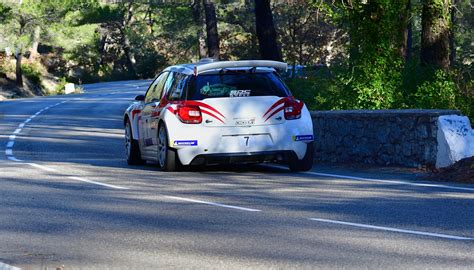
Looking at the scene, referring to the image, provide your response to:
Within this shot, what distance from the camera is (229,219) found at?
1028cm

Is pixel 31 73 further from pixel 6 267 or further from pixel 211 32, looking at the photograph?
pixel 6 267

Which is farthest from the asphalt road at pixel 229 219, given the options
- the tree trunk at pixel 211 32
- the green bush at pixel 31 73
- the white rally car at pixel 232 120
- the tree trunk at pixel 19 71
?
the green bush at pixel 31 73

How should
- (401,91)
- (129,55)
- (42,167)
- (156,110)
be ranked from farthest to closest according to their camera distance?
(129,55) → (401,91) → (42,167) → (156,110)

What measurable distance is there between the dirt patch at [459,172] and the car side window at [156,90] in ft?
15.4

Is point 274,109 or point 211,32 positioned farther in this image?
point 211,32

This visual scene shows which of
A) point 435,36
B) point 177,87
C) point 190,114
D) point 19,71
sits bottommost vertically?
point 190,114

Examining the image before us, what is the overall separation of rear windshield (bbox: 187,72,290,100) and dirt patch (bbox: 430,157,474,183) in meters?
2.64

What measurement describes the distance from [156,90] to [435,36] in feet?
29.9

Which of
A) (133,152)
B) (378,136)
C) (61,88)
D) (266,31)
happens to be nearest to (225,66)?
(378,136)

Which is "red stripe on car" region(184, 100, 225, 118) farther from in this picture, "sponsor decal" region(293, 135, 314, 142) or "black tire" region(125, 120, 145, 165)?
"black tire" region(125, 120, 145, 165)

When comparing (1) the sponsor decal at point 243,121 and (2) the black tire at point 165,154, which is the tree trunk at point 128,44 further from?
(1) the sponsor decal at point 243,121

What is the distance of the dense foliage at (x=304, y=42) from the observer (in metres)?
20.6

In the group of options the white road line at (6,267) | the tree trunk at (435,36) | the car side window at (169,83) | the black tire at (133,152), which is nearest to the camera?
the white road line at (6,267)

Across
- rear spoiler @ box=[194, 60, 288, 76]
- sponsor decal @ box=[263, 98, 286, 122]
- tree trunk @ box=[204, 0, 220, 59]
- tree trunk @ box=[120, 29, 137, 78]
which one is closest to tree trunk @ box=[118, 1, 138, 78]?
tree trunk @ box=[120, 29, 137, 78]
